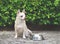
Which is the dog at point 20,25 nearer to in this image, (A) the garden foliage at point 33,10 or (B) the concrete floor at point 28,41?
(B) the concrete floor at point 28,41

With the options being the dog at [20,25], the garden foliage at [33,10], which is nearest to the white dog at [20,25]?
the dog at [20,25]

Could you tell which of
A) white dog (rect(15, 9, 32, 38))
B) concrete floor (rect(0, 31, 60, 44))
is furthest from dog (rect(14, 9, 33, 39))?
concrete floor (rect(0, 31, 60, 44))

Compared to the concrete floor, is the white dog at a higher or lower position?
higher

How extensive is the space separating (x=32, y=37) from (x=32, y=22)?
142 centimetres

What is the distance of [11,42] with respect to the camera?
26.5 ft

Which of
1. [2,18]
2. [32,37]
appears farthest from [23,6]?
[32,37]

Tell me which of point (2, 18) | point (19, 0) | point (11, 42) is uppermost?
point (19, 0)

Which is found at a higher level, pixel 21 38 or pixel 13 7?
pixel 13 7

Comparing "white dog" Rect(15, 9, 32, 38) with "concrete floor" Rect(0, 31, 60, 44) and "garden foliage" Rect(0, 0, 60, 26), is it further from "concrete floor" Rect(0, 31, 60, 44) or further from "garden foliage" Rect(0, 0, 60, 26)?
"garden foliage" Rect(0, 0, 60, 26)

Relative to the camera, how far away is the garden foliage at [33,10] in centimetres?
980

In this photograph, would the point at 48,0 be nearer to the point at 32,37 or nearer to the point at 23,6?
the point at 23,6

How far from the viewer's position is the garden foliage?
980 cm

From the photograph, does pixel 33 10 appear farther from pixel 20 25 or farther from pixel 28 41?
pixel 28 41

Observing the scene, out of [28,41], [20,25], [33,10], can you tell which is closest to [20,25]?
[20,25]
